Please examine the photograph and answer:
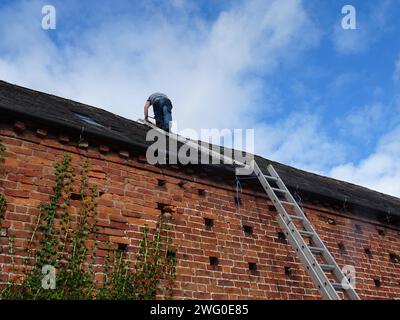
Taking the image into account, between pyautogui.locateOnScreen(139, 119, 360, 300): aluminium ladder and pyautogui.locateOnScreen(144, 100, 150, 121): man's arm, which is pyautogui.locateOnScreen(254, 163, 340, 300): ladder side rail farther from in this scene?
pyautogui.locateOnScreen(144, 100, 150, 121): man's arm

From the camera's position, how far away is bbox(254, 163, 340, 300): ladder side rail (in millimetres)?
5023

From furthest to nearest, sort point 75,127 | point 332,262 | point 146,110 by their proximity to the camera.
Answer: point 146,110 < point 332,262 < point 75,127

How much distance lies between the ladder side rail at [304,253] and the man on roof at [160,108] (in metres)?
2.81

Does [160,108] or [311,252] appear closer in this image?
[311,252]

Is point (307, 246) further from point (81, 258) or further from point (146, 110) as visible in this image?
point (146, 110)

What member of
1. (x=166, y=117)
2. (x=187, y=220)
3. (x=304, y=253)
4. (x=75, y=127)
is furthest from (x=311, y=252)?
(x=166, y=117)

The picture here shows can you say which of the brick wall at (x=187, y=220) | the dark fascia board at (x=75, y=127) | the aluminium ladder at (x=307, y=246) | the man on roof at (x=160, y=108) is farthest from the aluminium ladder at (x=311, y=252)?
the man on roof at (x=160, y=108)

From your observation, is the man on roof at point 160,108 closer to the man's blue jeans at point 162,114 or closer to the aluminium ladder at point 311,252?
the man's blue jeans at point 162,114

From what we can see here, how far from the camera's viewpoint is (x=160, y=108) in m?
9.02

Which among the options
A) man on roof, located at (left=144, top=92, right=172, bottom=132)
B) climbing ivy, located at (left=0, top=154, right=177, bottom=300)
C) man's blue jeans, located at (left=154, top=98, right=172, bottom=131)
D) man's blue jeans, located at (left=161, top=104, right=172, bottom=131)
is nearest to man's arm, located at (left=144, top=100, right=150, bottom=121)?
man on roof, located at (left=144, top=92, right=172, bottom=132)

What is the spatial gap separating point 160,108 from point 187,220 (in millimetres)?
3744

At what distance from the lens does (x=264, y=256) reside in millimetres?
6285

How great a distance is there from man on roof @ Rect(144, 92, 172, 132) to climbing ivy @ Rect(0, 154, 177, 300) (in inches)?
143
